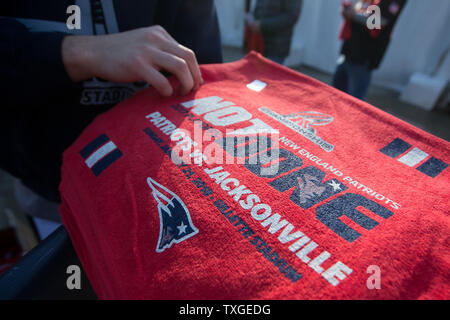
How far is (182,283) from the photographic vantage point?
0.95 feet

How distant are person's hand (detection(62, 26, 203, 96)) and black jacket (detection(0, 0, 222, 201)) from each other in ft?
0.08

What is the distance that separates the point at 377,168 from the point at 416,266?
156mm

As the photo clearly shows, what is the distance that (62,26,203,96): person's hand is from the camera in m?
0.45

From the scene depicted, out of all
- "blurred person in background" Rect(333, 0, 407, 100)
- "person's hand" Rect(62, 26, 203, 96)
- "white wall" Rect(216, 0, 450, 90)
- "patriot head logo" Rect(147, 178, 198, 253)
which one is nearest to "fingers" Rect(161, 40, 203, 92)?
"person's hand" Rect(62, 26, 203, 96)

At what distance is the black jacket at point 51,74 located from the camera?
0.43 metres

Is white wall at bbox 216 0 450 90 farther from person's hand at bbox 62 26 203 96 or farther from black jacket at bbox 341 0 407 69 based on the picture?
person's hand at bbox 62 26 203 96

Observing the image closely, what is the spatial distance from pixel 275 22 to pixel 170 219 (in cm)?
158

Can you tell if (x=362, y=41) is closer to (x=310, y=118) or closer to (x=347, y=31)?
(x=347, y=31)

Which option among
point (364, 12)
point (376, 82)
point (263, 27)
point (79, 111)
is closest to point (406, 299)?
point (79, 111)

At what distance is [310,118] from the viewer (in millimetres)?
489

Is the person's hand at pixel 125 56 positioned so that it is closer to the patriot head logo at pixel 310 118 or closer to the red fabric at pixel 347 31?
the patriot head logo at pixel 310 118

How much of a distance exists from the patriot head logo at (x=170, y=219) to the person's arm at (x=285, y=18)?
1537mm

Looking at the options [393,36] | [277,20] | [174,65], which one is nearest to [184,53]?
[174,65]

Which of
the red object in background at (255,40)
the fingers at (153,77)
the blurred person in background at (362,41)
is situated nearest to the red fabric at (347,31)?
the blurred person in background at (362,41)
